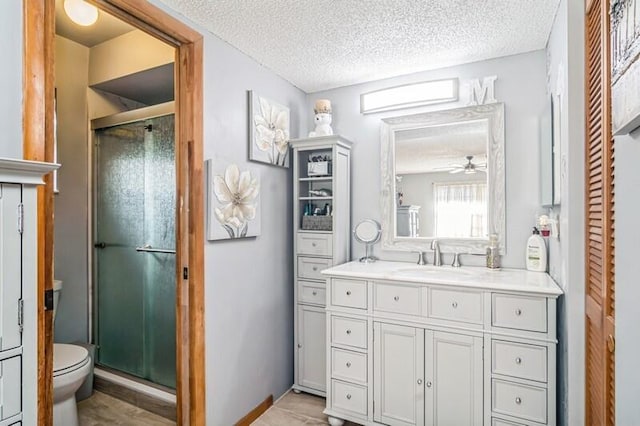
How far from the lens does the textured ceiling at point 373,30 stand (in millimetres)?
1765

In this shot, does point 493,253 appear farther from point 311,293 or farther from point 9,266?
point 9,266

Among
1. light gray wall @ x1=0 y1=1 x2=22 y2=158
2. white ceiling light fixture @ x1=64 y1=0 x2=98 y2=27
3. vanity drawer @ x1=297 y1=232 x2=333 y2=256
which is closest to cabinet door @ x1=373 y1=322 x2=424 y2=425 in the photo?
vanity drawer @ x1=297 y1=232 x2=333 y2=256

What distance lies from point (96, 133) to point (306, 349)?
233 cm

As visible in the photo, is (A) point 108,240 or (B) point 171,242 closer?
(B) point 171,242

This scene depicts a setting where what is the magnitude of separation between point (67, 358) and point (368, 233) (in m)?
2.03

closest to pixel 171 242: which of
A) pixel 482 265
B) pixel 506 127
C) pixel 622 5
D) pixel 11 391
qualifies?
pixel 11 391

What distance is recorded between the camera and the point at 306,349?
8.68 feet

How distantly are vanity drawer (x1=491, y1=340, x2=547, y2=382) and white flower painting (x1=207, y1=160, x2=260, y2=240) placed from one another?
153 cm

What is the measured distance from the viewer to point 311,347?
8.63 ft

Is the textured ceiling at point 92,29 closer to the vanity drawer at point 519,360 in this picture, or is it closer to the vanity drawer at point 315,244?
the vanity drawer at point 315,244

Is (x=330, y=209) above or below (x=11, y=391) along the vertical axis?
above

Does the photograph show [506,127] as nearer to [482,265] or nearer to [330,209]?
[482,265]

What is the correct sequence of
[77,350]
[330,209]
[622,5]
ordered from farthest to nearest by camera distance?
[330,209] → [77,350] → [622,5]

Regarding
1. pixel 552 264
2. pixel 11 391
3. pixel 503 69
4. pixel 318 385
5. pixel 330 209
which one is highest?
pixel 503 69
